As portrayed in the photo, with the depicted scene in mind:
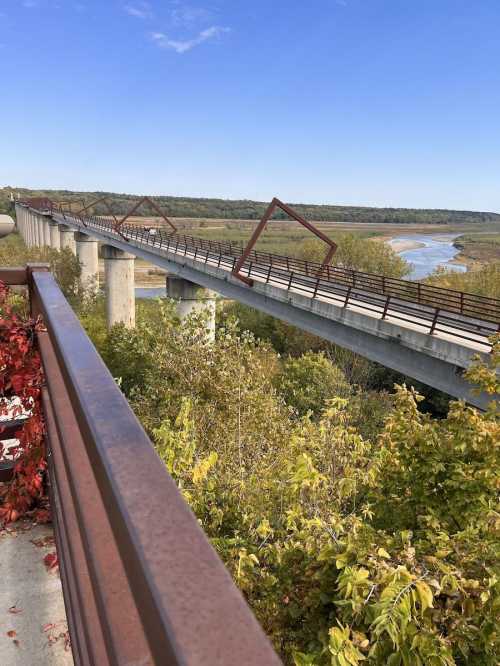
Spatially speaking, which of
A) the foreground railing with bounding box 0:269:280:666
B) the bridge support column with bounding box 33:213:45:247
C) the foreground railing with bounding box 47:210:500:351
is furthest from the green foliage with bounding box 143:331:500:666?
the bridge support column with bounding box 33:213:45:247

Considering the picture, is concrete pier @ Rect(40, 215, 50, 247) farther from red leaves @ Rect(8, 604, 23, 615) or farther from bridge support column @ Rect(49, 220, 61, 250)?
red leaves @ Rect(8, 604, 23, 615)

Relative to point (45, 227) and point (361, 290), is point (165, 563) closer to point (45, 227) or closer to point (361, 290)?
point (361, 290)

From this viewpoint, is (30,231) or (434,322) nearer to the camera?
(434,322)

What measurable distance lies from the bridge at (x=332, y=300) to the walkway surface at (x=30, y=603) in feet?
35.8

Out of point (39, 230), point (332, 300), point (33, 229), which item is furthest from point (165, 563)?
point (33, 229)

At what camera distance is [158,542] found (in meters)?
0.82

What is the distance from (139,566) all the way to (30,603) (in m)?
2.55

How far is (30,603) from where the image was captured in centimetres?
282

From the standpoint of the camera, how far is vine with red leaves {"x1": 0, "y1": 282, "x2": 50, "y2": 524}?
3.58m

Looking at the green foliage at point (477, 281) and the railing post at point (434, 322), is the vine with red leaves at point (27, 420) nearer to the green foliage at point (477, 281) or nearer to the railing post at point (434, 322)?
the railing post at point (434, 322)

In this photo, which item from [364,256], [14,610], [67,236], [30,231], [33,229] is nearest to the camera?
[14,610]

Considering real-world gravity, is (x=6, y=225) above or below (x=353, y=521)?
above

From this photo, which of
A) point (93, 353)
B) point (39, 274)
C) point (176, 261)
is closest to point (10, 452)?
point (39, 274)

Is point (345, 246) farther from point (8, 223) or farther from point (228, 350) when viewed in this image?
point (8, 223)
